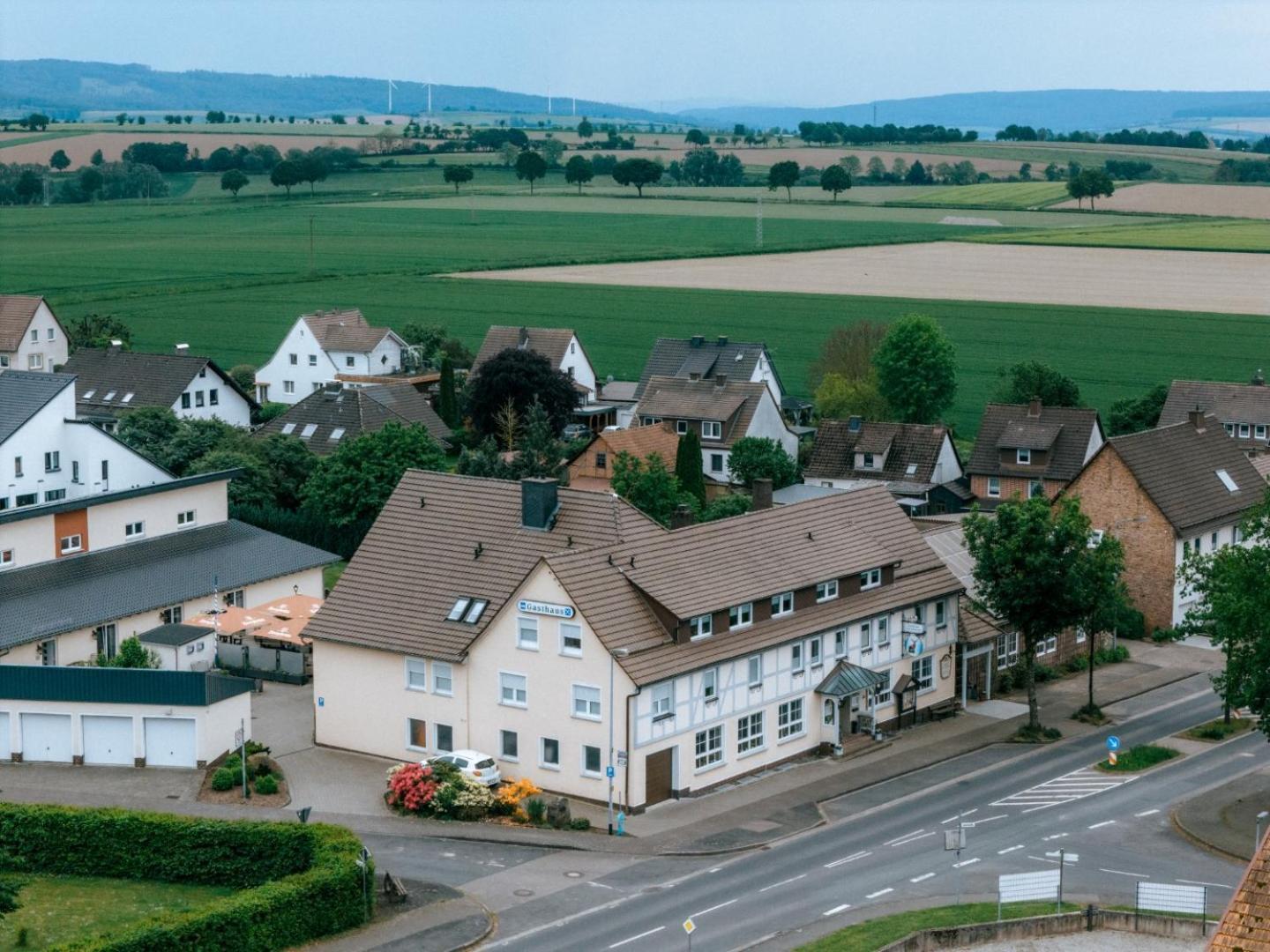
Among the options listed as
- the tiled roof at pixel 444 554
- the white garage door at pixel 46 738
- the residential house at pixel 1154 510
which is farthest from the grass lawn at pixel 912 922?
the residential house at pixel 1154 510

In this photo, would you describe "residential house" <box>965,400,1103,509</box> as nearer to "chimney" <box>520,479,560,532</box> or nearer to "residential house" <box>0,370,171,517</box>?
"chimney" <box>520,479,560,532</box>

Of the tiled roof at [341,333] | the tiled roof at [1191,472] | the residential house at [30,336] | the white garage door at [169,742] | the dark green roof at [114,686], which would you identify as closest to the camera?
the dark green roof at [114,686]

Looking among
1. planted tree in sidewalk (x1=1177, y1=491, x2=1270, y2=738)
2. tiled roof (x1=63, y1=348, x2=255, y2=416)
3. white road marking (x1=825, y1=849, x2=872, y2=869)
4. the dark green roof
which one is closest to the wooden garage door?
white road marking (x1=825, y1=849, x2=872, y2=869)

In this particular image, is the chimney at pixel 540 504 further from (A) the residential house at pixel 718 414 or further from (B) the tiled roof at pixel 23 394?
(A) the residential house at pixel 718 414

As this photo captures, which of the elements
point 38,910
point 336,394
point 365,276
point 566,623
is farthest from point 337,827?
point 365,276

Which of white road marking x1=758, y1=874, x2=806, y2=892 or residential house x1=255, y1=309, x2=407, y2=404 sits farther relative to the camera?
residential house x1=255, y1=309, x2=407, y2=404
